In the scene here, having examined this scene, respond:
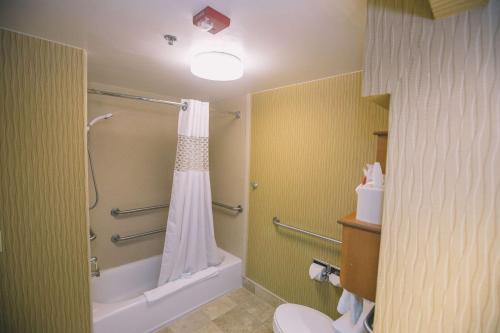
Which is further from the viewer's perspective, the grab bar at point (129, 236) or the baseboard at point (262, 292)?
the grab bar at point (129, 236)

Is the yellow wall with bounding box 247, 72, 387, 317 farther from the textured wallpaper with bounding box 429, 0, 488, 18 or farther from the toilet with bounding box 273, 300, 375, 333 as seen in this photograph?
the textured wallpaper with bounding box 429, 0, 488, 18

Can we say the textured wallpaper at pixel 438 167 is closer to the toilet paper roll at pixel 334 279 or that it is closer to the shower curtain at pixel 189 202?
the toilet paper roll at pixel 334 279

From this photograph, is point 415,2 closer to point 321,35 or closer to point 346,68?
point 321,35

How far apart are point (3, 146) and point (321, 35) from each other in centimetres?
171

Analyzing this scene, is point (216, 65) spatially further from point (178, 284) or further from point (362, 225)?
point (178, 284)

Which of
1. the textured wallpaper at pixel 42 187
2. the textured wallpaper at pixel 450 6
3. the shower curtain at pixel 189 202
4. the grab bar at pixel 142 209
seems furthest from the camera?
the grab bar at pixel 142 209

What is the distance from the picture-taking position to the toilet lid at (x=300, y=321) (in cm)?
142

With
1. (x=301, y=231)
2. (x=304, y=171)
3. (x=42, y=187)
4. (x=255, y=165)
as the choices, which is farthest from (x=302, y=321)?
(x=42, y=187)

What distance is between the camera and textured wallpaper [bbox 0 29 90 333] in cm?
115

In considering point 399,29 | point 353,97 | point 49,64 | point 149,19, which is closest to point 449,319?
point 399,29

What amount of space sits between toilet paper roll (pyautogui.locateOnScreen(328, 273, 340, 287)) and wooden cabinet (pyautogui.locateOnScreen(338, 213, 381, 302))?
0.69 m

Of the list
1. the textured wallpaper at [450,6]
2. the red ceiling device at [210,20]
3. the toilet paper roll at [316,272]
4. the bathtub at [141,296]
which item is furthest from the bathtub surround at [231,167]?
the textured wallpaper at [450,6]

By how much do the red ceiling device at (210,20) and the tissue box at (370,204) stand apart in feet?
3.36

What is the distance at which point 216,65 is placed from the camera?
134 centimetres
